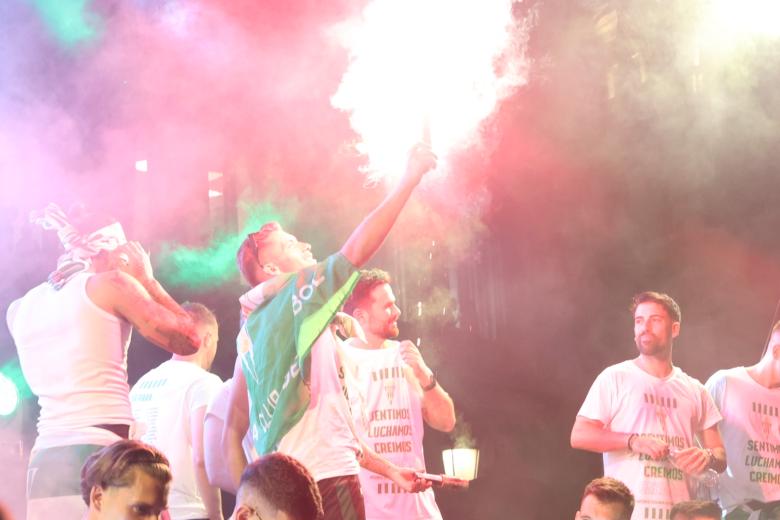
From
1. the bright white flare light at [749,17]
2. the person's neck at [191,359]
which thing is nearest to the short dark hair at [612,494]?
the person's neck at [191,359]

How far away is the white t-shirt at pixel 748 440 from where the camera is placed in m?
5.85

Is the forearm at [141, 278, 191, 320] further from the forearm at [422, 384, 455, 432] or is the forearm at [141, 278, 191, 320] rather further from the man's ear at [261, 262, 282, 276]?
the forearm at [422, 384, 455, 432]

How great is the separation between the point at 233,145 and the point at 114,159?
29.3 inches

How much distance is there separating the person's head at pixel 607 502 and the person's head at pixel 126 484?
193cm

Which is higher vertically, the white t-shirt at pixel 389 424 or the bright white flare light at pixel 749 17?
the bright white flare light at pixel 749 17

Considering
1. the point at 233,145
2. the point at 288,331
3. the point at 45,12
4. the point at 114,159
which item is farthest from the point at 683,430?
the point at 45,12

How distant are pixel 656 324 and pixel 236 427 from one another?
2.54 m

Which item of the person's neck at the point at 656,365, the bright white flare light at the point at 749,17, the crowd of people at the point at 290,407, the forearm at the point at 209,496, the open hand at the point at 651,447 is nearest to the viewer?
the crowd of people at the point at 290,407

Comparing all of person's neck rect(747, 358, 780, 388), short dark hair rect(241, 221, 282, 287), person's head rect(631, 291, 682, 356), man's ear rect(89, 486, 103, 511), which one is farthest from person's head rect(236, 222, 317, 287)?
person's neck rect(747, 358, 780, 388)

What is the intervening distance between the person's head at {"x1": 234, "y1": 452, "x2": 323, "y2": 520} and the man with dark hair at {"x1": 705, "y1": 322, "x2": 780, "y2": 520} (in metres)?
3.62

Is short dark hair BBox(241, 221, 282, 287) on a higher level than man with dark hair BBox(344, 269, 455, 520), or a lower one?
higher

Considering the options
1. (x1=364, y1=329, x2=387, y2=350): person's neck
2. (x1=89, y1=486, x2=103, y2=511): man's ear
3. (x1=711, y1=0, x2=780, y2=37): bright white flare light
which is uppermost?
(x1=711, y1=0, x2=780, y2=37): bright white flare light

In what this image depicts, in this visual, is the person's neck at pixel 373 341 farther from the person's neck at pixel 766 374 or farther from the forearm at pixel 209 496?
the person's neck at pixel 766 374

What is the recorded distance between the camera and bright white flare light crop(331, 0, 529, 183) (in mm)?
5062
